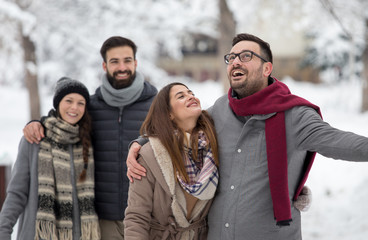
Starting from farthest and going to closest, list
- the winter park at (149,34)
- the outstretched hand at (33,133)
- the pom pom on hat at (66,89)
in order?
the winter park at (149,34)
the pom pom on hat at (66,89)
the outstretched hand at (33,133)

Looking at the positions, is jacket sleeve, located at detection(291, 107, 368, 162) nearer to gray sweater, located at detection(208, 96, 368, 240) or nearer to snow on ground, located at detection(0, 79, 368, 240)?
gray sweater, located at detection(208, 96, 368, 240)

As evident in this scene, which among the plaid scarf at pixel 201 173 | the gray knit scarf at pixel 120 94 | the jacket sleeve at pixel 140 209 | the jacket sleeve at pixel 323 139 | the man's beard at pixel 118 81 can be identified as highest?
the man's beard at pixel 118 81

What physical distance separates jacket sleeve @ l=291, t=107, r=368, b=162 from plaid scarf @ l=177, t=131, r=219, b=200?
57cm

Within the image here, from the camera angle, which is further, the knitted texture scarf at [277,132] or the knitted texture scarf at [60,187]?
the knitted texture scarf at [60,187]

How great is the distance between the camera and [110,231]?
133 inches

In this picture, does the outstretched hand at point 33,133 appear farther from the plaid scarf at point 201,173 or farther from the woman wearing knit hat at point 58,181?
the plaid scarf at point 201,173

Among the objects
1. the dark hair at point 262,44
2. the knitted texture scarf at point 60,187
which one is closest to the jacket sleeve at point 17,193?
the knitted texture scarf at point 60,187

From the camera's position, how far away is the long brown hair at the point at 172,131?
8.50ft

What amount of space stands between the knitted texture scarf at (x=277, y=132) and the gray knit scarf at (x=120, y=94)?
1.10m

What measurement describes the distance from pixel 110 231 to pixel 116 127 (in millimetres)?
910

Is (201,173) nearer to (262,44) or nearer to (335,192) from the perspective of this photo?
(262,44)

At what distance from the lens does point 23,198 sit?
3021 mm

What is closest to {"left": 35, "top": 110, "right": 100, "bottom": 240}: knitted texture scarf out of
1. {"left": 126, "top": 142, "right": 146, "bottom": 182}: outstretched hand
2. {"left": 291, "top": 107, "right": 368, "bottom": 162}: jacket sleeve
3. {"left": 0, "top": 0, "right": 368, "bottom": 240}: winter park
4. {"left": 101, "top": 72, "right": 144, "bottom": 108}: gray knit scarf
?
{"left": 101, "top": 72, "right": 144, "bottom": 108}: gray knit scarf

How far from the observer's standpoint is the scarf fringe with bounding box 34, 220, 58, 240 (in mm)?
2951
